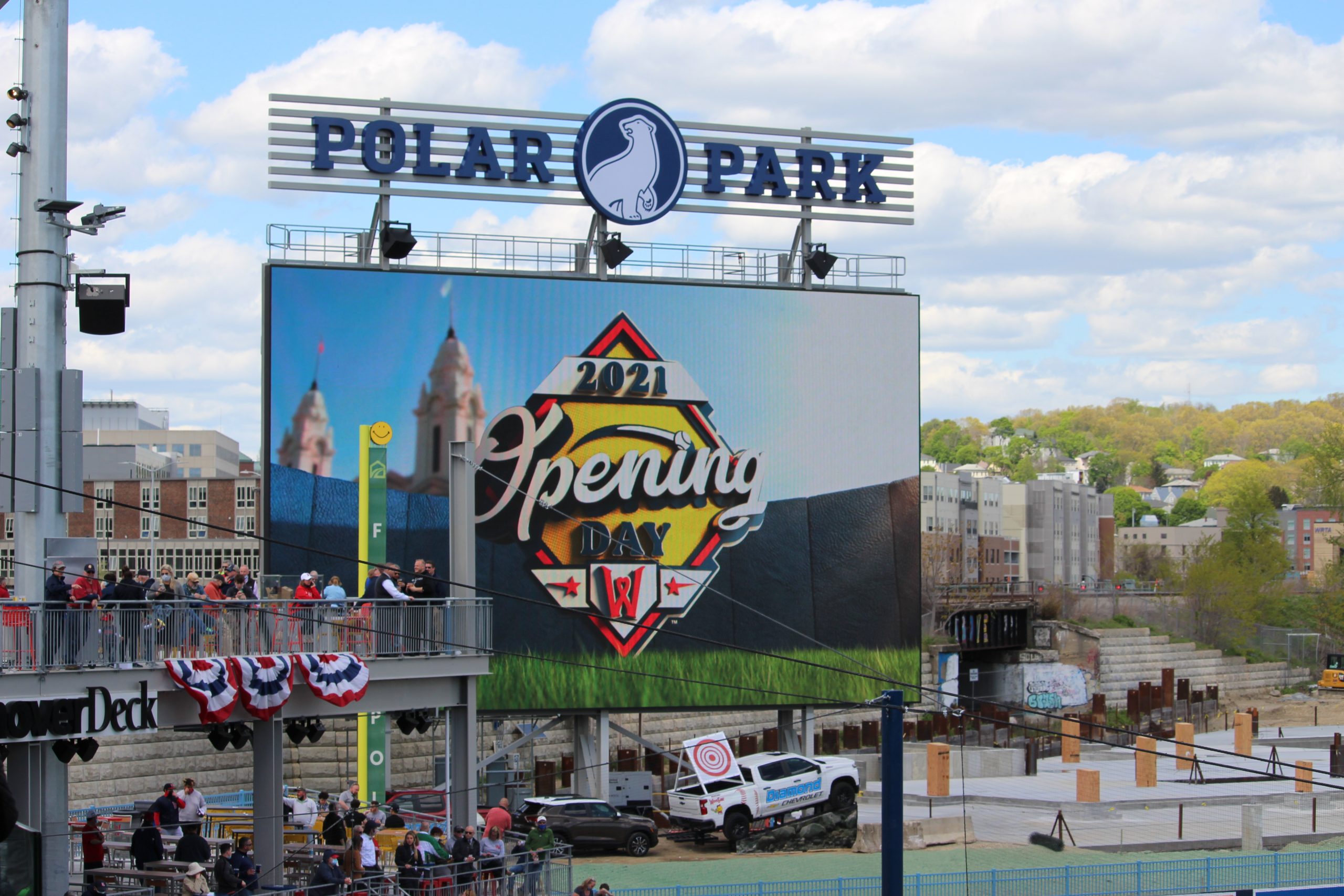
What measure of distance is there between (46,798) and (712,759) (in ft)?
61.3

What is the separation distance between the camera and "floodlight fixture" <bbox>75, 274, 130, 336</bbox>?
2039 cm

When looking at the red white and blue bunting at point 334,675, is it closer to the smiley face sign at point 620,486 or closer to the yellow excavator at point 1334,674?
the smiley face sign at point 620,486

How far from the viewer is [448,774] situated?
31.7 meters

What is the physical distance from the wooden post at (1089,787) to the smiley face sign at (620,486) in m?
11.5

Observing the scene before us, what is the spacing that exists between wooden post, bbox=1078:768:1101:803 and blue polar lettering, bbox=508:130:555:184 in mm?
22451

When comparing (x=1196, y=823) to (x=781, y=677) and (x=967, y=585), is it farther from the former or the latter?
(x=967, y=585)

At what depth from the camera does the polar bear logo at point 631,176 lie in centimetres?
4250

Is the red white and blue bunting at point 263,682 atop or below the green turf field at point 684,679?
atop

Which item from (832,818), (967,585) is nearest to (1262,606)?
(967,585)

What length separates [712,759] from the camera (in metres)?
36.9

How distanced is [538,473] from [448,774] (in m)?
11.0

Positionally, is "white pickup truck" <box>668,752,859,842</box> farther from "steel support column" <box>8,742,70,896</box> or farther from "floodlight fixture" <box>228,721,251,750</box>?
"steel support column" <box>8,742,70,896</box>

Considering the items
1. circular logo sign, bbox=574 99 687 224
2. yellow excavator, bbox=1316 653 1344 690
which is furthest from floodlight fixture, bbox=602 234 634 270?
yellow excavator, bbox=1316 653 1344 690

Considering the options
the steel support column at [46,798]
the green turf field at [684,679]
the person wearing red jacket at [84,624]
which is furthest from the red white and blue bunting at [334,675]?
the green turf field at [684,679]
